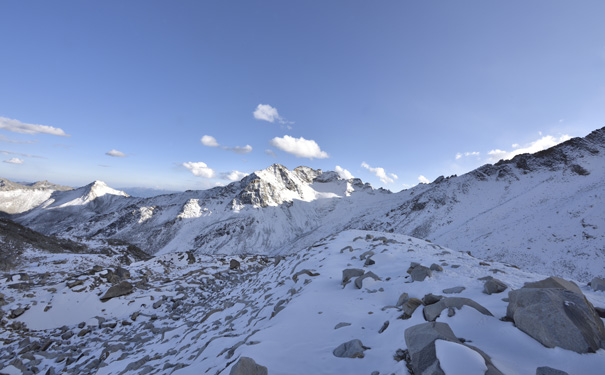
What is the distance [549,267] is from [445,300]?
3670 centimetres

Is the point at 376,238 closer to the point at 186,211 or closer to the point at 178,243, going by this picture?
the point at 178,243

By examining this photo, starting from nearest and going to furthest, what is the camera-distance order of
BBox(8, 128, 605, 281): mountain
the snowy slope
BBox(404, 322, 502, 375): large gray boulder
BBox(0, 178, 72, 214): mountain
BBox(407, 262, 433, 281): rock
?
BBox(404, 322, 502, 375): large gray boulder → the snowy slope → BBox(407, 262, 433, 281): rock → BBox(8, 128, 605, 281): mountain → BBox(0, 178, 72, 214): mountain

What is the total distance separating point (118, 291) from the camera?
17.1 meters

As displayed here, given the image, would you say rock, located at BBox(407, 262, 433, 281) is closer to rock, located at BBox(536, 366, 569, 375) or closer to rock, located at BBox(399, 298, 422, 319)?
rock, located at BBox(399, 298, 422, 319)

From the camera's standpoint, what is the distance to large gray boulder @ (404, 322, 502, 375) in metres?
3.60

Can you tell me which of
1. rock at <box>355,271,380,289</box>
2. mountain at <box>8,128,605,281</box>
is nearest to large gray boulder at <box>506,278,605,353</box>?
rock at <box>355,271,380,289</box>

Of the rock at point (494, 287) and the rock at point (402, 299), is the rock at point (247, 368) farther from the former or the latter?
the rock at point (494, 287)

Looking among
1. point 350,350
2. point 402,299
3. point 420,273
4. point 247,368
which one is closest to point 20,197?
point 247,368

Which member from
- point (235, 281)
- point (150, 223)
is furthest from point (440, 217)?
point (150, 223)

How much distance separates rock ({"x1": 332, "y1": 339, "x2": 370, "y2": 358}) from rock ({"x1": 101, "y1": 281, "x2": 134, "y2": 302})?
1884 centimetres

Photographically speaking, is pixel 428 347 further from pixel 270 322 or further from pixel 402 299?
pixel 270 322

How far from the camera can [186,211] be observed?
11362 cm

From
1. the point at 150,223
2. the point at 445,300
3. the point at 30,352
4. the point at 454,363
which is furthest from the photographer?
the point at 150,223

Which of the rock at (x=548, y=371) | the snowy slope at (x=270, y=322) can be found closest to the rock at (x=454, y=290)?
the snowy slope at (x=270, y=322)
